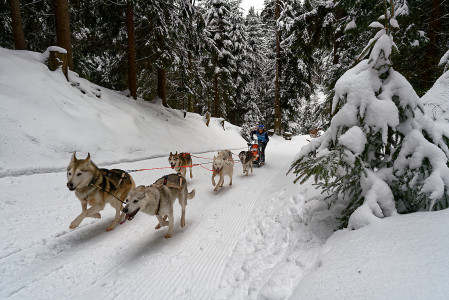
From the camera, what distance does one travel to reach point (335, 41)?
9.40 m

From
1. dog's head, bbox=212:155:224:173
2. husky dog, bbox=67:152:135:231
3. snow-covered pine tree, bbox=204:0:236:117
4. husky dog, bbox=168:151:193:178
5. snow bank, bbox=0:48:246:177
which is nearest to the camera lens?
husky dog, bbox=67:152:135:231

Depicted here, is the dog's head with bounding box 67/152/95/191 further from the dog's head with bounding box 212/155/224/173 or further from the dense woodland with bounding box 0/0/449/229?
the dense woodland with bounding box 0/0/449/229

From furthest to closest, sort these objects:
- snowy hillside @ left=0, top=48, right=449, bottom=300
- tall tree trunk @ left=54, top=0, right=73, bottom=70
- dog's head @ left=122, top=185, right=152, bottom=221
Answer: tall tree trunk @ left=54, top=0, right=73, bottom=70 < dog's head @ left=122, top=185, right=152, bottom=221 < snowy hillside @ left=0, top=48, right=449, bottom=300

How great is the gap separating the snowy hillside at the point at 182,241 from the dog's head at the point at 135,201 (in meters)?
0.67

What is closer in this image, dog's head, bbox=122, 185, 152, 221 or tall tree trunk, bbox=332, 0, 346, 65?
dog's head, bbox=122, 185, 152, 221

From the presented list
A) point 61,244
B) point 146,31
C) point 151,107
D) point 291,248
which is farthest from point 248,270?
point 146,31

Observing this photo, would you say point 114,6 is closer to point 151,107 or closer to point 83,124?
point 151,107

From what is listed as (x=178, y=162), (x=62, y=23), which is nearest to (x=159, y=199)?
(x=178, y=162)

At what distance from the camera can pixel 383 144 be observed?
2518 millimetres

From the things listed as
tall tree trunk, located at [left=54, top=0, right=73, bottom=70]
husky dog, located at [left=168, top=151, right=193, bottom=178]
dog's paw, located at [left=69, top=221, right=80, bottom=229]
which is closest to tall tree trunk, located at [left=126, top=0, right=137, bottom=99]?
tall tree trunk, located at [left=54, top=0, right=73, bottom=70]

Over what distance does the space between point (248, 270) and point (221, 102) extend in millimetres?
22446

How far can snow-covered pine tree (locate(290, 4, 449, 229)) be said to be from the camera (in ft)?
7.54

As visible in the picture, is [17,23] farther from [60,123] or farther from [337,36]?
[337,36]

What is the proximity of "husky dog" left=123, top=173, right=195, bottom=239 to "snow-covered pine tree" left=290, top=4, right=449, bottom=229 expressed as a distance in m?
2.60
